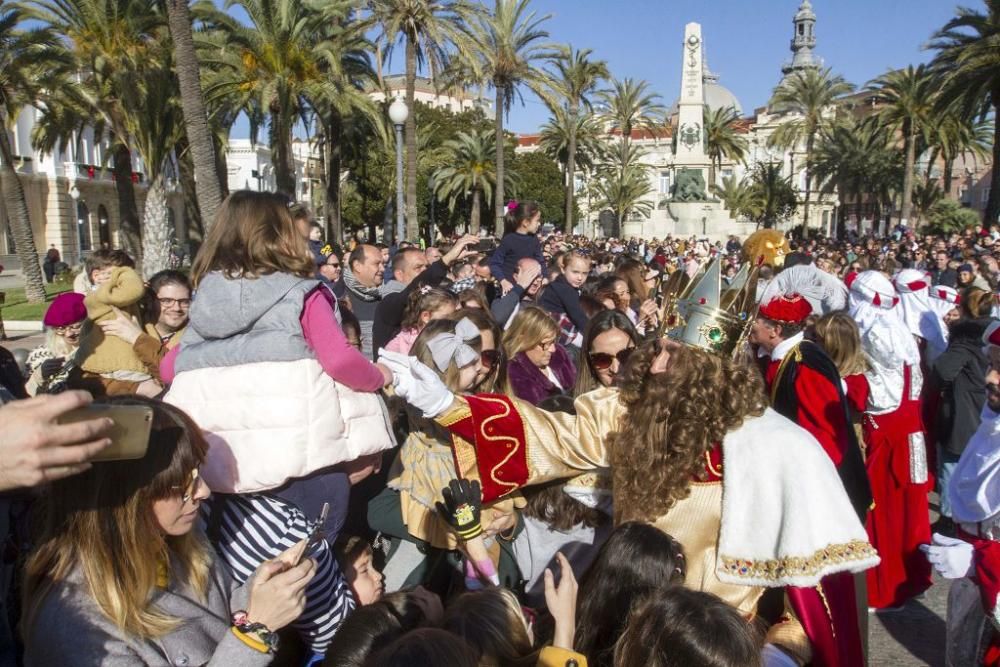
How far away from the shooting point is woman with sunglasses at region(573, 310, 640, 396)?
3.75 metres

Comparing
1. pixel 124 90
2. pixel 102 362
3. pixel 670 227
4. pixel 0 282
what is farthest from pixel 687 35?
pixel 102 362

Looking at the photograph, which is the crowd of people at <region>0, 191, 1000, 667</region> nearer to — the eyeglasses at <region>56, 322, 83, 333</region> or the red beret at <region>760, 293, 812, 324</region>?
the red beret at <region>760, 293, 812, 324</region>

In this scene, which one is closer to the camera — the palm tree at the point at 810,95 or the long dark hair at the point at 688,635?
the long dark hair at the point at 688,635

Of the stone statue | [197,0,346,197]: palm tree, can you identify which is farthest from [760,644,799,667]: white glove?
the stone statue

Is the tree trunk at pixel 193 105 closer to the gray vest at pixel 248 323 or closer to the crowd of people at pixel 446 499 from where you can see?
the crowd of people at pixel 446 499

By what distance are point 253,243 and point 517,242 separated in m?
5.17

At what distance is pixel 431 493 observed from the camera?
10.7 feet

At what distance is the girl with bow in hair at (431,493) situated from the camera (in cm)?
323

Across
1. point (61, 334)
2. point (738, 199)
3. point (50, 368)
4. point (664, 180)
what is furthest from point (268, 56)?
point (664, 180)

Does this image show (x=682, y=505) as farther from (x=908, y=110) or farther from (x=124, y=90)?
(x=908, y=110)

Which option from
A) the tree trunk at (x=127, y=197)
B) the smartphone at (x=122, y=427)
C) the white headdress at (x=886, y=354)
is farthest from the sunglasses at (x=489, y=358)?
the tree trunk at (x=127, y=197)

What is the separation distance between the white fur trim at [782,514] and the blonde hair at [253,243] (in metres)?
1.64

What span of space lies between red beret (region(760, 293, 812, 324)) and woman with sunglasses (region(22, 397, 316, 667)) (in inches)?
115

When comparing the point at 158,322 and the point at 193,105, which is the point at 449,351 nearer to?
the point at 158,322
